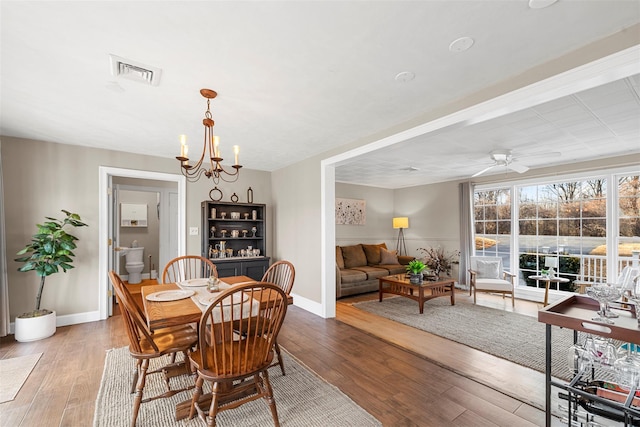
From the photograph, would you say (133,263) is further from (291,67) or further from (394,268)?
(291,67)

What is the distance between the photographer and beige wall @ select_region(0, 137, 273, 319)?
11.9 feet

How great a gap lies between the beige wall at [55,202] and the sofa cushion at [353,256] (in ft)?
14.0

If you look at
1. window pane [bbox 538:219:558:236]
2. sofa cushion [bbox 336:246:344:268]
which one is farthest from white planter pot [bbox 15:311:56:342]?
window pane [bbox 538:219:558:236]

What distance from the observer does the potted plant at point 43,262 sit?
3309 millimetres

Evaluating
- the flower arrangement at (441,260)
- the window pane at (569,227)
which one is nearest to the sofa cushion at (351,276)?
the flower arrangement at (441,260)

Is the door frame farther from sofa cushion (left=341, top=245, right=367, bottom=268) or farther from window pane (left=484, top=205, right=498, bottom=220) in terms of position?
window pane (left=484, top=205, right=498, bottom=220)

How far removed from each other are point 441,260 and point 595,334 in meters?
5.32

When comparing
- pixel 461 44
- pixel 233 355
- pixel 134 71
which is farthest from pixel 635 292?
pixel 134 71

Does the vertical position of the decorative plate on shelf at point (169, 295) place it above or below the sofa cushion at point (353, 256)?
above

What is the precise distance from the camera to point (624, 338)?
1.41 m

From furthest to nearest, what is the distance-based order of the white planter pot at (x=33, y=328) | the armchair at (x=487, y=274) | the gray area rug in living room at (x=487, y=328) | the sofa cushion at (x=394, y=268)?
the sofa cushion at (x=394, y=268)
the armchair at (x=487, y=274)
the white planter pot at (x=33, y=328)
the gray area rug in living room at (x=487, y=328)

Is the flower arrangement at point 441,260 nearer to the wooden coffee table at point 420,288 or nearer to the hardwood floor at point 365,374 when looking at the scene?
the wooden coffee table at point 420,288

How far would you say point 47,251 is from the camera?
3.40 m

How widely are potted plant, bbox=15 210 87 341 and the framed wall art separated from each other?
4875 mm
